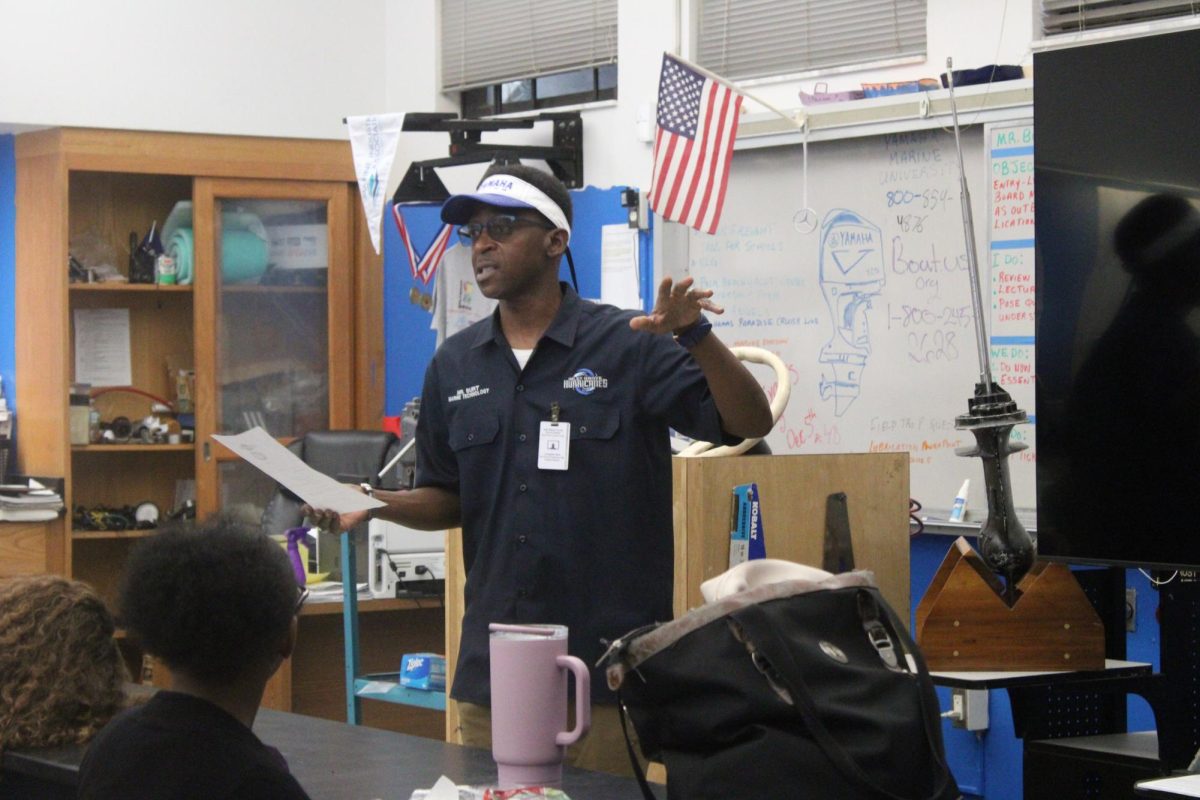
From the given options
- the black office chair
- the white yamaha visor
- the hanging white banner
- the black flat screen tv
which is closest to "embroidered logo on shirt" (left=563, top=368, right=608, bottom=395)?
the white yamaha visor

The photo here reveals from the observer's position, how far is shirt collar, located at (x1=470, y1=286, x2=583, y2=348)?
2.54 metres

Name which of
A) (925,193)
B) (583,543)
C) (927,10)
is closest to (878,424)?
(925,193)

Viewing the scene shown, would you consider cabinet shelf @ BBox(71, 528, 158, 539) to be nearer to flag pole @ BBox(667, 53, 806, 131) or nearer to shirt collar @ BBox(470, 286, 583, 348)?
flag pole @ BBox(667, 53, 806, 131)

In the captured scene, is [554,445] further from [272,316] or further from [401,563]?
[272,316]

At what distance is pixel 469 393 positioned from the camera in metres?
2.61

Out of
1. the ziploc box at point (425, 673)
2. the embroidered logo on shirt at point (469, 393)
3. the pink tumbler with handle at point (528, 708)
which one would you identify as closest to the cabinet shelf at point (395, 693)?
the ziploc box at point (425, 673)

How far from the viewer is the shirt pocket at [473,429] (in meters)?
2.54

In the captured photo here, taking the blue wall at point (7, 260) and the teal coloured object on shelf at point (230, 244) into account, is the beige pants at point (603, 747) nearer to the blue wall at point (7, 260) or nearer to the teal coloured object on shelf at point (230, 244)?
the teal coloured object on shelf at point (230, 244)

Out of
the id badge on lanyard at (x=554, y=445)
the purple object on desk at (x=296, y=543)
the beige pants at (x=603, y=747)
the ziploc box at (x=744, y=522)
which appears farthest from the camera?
the purple object on desk at (x=296, y=543)

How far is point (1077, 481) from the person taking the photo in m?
2.68

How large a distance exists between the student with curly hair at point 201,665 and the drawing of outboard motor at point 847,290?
3360 mm

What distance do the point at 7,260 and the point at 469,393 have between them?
422 cm

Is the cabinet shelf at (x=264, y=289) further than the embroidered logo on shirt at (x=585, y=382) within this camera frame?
Yes

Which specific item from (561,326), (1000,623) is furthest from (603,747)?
(1000,623)
